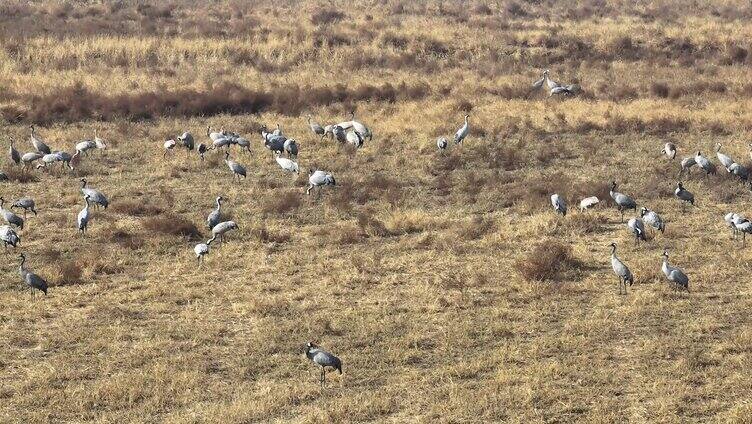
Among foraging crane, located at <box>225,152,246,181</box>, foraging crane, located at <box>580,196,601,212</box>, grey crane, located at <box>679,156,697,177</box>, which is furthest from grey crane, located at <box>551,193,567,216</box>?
foraging crane, located at <box>225,152,246,181</box>

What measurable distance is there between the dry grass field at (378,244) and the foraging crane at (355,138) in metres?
0.42

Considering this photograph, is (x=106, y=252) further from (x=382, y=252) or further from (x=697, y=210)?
(x=697, y=210)

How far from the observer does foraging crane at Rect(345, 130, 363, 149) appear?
2588cm

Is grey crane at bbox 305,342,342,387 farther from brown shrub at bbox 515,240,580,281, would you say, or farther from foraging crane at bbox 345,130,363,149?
foraging crane at bbox 345,130,363,149

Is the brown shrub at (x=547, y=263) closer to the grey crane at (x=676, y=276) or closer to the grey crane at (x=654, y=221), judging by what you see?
the grey crane at (x=676, y=276)

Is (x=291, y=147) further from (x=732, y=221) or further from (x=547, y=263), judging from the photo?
(x=732, y=221)

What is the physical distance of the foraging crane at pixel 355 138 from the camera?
84.9 feet

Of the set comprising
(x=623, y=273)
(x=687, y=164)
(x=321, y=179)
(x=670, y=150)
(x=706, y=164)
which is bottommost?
(x=321, y=179)

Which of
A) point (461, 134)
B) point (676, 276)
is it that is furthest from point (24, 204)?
point (676, 276)

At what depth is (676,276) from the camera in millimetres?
15258

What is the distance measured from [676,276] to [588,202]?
4983 millimetres

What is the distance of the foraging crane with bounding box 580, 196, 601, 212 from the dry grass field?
0.48 meters

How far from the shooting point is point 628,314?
14.5m

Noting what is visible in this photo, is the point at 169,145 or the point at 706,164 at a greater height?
the point at 706,164
